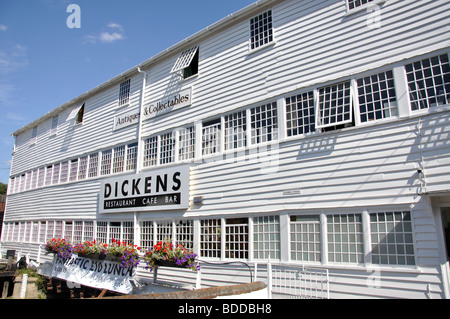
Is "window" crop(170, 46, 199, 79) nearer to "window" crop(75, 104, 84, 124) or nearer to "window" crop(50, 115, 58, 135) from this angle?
"window" crop(75, 104, 84, 124)

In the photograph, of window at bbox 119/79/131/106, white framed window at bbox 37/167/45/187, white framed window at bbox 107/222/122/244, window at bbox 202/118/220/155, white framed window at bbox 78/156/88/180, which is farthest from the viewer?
white framed window at bbox 37/167/45/187

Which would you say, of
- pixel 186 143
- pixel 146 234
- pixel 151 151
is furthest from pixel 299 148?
pixel 146 234

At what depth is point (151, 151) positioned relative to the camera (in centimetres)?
1461

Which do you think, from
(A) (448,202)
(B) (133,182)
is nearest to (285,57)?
(A) (448,202)

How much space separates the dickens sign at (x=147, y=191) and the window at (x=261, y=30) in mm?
4866

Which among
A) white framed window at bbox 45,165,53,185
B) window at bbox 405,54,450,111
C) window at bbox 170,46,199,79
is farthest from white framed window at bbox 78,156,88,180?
window at bbox 405,54,450,111

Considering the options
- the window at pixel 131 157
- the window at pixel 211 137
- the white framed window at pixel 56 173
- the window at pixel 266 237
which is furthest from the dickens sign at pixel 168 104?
the white framed window at pixel 56 173

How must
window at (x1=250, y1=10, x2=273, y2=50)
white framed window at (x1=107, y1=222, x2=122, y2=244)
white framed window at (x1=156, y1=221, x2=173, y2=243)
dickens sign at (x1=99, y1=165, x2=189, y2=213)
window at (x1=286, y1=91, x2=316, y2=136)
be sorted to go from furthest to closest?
white framed window at (x1=107, y1=222, x2=122, y2=244), white framed window at (x1=156, y1=221, x2=173, y2=243), dickens sign at (x1=99, y1=165, x2=189, y2=213), window at (x1=250, y1=10, x2=273, y2=50), window at (x1=286, y1=91, x2=316, y2=136)

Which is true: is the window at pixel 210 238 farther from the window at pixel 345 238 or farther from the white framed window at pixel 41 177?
the white framed window at pixel 41 177

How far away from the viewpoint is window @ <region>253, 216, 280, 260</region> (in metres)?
9.64

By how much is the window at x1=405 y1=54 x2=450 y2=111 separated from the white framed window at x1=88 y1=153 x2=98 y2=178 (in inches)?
570

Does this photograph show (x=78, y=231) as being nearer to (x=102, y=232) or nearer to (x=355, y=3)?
(x=102, y=232)
